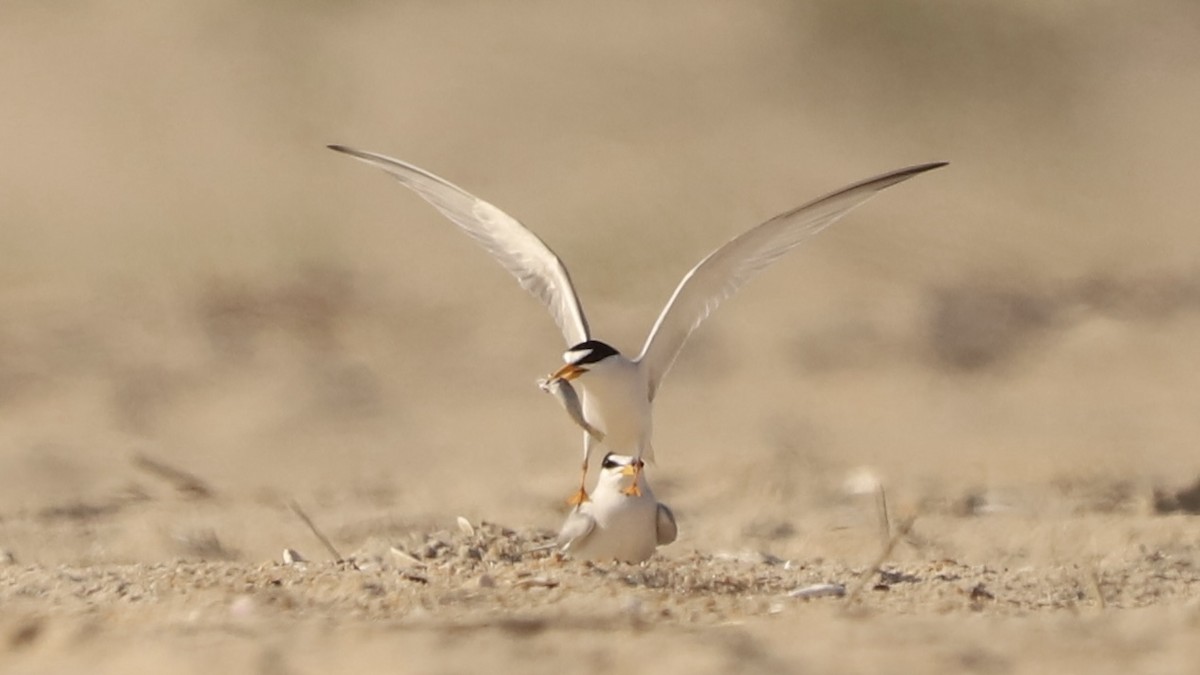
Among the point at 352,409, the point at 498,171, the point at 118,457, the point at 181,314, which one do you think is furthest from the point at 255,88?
the point at 118,457

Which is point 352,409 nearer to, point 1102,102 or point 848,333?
point 848,333

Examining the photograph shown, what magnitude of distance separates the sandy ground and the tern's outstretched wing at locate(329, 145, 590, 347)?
94 centimetres

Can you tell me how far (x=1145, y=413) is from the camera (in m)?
11.1

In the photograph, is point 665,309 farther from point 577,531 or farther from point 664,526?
point 577,531

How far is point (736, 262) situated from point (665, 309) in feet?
0.97

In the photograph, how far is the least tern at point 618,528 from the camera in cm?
634

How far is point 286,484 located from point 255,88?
701cm

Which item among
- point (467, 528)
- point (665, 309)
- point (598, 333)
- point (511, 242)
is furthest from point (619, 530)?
point (598, 333)

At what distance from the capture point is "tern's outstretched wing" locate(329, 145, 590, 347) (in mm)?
7605

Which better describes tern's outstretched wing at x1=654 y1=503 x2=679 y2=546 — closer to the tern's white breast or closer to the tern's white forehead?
the tern's white breast

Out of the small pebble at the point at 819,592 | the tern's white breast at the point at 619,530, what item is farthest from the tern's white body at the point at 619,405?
the small pebble at the point at 819,592

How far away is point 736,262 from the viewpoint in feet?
24.0

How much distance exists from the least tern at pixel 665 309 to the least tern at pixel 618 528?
11.9 inches

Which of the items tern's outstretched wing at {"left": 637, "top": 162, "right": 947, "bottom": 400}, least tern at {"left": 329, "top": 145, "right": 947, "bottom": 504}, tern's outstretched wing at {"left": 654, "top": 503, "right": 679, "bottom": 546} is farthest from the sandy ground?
tern's outstretched wing at {"left": 637, "top": 162, "right": 947, "bottom": 400}
